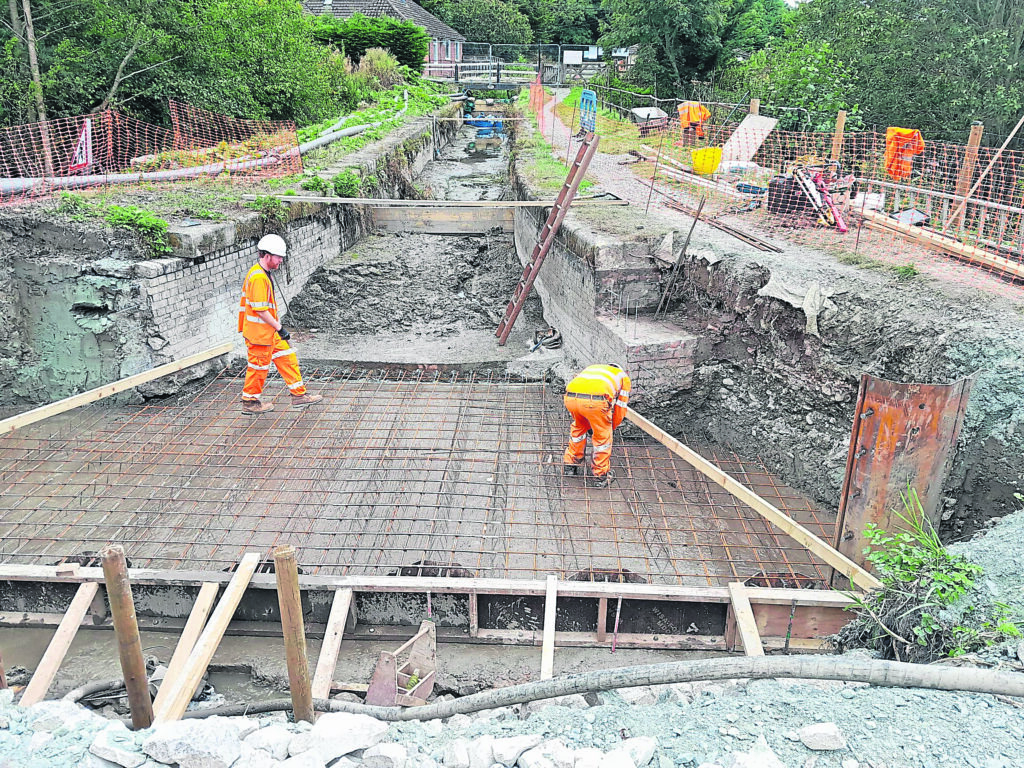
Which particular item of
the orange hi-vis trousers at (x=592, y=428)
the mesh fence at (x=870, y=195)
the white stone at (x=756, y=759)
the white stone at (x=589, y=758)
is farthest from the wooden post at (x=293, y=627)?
the mesh fence at (x=870, y=195)

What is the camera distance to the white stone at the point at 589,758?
8.05 ft

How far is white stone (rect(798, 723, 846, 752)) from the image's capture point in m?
2.44

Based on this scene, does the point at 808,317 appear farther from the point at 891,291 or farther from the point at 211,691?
the point at 211,691

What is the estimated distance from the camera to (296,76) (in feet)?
48.9

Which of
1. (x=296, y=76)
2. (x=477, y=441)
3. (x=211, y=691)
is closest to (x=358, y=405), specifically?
(x=477, y=441)

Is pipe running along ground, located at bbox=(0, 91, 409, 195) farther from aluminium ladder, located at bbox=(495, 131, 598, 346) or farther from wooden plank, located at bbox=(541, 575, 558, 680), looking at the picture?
wooden plank, located at bbox=(541, 575, 558, 680)

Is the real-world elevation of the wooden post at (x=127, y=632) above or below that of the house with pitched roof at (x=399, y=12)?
below

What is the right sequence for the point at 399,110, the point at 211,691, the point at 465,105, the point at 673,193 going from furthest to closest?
1. the point at 465,105
2. the point at 399,110
3. the point at 673,193
4. the point at 211,691

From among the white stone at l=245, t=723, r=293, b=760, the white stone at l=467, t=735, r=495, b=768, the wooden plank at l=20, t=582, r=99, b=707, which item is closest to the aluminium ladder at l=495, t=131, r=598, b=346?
the wooden plank at l=20, t=582, r=99, b=707

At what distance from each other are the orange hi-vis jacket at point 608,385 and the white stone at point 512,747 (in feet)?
10.9

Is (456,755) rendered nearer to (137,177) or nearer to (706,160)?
(137,177)

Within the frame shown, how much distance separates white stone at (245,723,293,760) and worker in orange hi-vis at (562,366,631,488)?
138 inches

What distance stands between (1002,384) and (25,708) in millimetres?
5667

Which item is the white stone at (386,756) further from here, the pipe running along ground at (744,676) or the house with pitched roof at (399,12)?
the house with pitched roof at (399,12)
